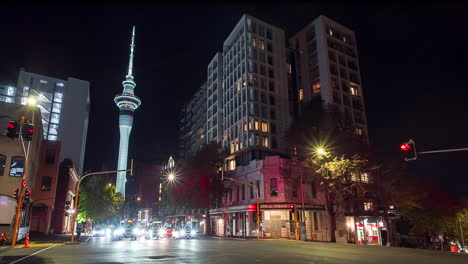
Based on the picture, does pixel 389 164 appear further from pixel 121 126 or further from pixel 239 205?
pixel 121 126

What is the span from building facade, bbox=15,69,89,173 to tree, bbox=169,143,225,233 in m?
68.1

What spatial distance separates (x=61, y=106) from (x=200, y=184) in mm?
84283

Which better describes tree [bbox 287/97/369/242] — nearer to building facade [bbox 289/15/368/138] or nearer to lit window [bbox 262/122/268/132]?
lit window [bbox 262/122/268/132]

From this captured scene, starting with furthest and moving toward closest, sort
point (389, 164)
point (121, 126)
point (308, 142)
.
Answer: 1. point (121, 126)
2. point (389, 164)
3. point (308, 142)

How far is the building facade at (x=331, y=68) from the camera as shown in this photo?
245 feet

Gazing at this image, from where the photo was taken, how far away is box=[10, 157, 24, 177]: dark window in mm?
30962

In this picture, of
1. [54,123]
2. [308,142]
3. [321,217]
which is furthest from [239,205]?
[54,123]

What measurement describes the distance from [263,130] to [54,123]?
79339 mm

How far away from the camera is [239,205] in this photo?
48.7 meters

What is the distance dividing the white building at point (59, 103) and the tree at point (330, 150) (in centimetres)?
8867

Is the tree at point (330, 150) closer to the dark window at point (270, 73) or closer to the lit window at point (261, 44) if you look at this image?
the dark window at point (270, 73)

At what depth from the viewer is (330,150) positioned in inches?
1433

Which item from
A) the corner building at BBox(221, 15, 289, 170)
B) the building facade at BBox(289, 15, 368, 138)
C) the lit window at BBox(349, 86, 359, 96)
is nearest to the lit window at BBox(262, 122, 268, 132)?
the corner building at BBox(221, 15, 289, 170)

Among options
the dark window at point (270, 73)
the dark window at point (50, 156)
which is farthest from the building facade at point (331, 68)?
the dark window at point (50, 156)
